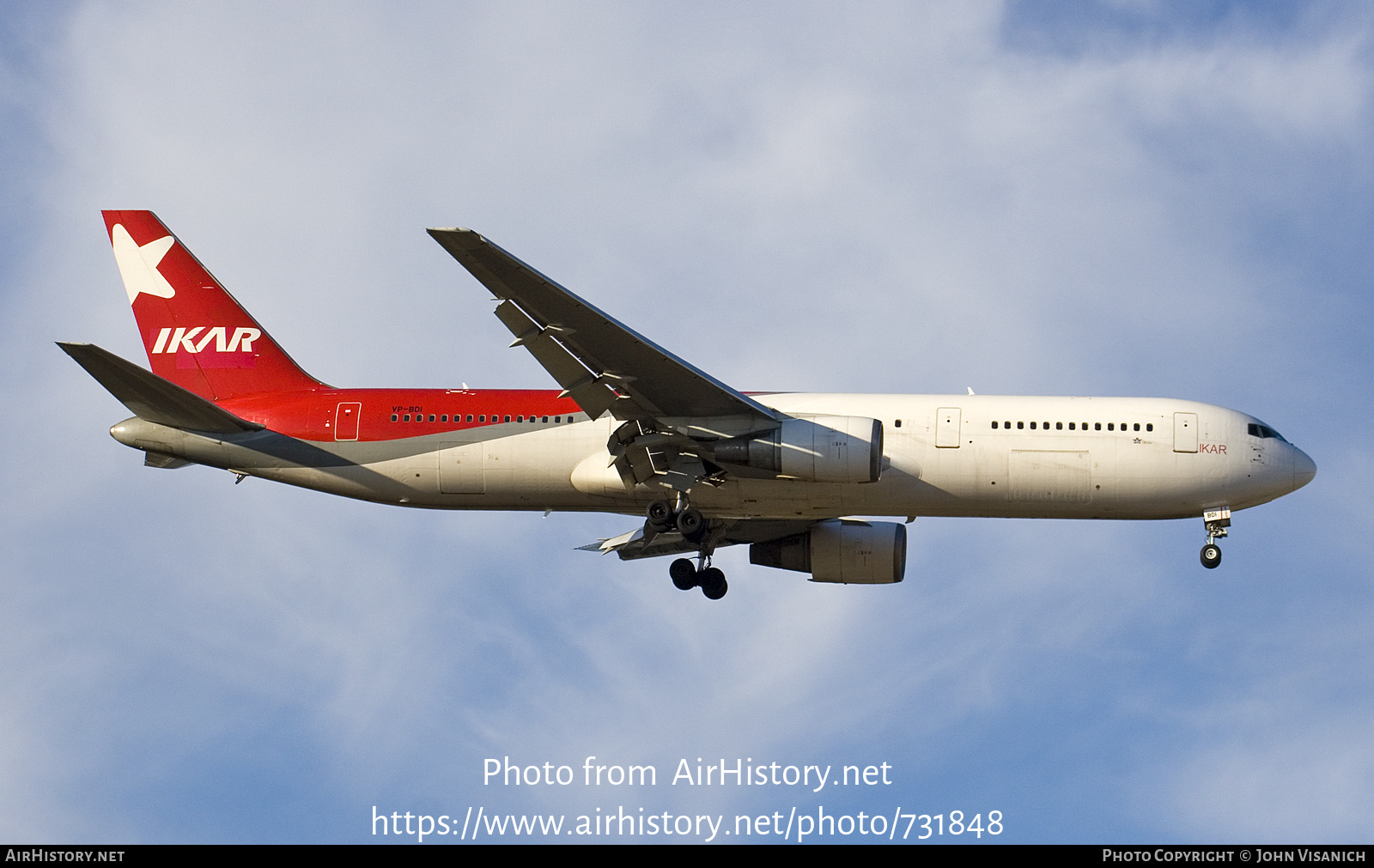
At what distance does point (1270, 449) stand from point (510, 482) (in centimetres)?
1515

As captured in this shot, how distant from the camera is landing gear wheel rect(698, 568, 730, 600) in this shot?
109ft

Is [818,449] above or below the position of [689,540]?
above

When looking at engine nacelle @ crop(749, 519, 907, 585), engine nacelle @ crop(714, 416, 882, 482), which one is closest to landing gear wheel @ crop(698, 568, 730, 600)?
engine nacelle @ crop(749, 519, 907, 585)

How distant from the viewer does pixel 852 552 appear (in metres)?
33.7

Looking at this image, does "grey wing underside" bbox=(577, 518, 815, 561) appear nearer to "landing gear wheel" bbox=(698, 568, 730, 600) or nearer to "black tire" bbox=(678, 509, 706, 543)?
"landing gear wheel" bbox=(698, 568, 730, 600)

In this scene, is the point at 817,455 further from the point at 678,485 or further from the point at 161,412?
the point at 161,412

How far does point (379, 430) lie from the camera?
1227 inches

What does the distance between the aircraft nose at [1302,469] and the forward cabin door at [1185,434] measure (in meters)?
2.30

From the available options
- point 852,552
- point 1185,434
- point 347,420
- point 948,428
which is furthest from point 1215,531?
point 347,420

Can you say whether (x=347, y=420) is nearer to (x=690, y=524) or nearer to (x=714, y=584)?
(x=690, y=524)

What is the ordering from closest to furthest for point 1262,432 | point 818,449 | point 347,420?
point 818,449 < point 1262,432 < point 347,420

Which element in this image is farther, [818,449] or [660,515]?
[660,515]

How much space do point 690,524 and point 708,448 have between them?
1.84 meters
